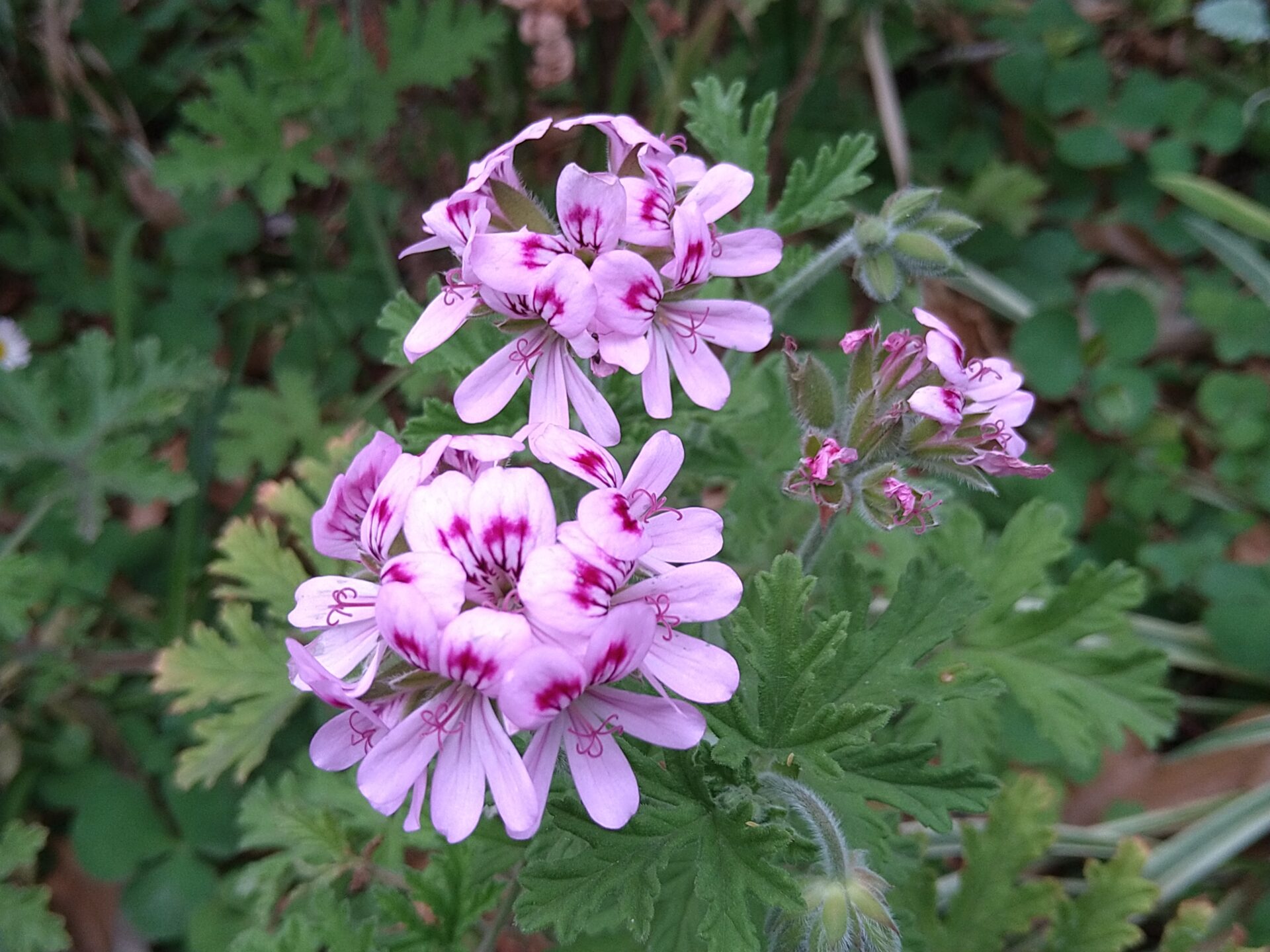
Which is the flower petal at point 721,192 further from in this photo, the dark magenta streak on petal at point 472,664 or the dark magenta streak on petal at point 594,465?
the dark magenta streak on petal at point 472,664

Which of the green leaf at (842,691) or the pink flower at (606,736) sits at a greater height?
the pink flower at (606,736)

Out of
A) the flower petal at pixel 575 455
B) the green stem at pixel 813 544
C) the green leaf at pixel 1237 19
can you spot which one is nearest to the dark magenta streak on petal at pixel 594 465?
the flower petal at pixel 575 455

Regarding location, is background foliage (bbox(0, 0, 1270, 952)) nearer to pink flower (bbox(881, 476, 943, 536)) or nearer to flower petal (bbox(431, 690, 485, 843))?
pink flower (bbox(881, 476, 943, 536))

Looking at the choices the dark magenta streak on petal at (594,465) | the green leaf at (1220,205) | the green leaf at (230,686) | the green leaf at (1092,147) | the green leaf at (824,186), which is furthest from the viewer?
the green leaf at (1092,147)

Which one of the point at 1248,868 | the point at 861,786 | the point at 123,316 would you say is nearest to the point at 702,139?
the point at 861,786

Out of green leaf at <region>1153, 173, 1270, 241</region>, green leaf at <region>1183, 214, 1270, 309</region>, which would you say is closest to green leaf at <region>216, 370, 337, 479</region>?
green leaf at <region>1153, 173, 1270, 241</region>

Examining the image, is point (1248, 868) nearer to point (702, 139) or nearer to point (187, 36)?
point (702, 139)
